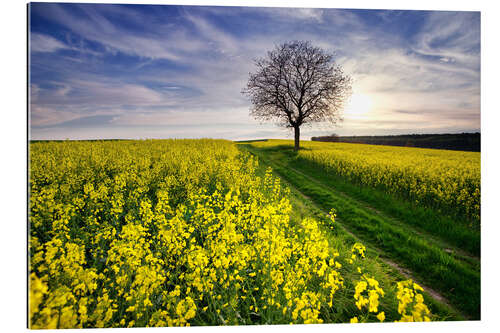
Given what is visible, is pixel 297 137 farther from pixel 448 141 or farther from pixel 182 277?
pixel 182 277

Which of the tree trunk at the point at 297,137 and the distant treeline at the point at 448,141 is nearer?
the distant treeline at the point at 448,141

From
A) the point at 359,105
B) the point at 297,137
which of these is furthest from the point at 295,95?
the point at 359,105

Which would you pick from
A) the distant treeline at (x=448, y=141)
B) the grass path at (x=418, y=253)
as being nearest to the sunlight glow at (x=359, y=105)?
the distant treeline at (x=448, y=141)

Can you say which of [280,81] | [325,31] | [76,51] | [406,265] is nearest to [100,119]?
[76,51]

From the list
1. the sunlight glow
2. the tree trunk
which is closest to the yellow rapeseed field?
the sunlight glow

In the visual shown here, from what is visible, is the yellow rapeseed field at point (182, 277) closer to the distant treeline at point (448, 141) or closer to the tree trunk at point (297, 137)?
the distant treeline at point (448, 141)

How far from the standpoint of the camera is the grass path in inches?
147

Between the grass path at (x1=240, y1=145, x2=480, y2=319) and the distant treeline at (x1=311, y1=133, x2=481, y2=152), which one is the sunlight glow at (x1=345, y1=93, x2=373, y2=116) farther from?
the grass path at (x1=240, y1=145, x2=480, y2=319)

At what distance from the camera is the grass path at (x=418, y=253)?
12.3 feet

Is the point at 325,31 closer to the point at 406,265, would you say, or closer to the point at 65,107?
the point at 406,265

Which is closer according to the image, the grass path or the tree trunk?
the grass path

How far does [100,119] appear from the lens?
5.09 meters

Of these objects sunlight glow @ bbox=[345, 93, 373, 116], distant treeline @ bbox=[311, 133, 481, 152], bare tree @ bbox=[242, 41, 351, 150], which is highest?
bare tree @ bbox=[242, 41, 351, 150]
